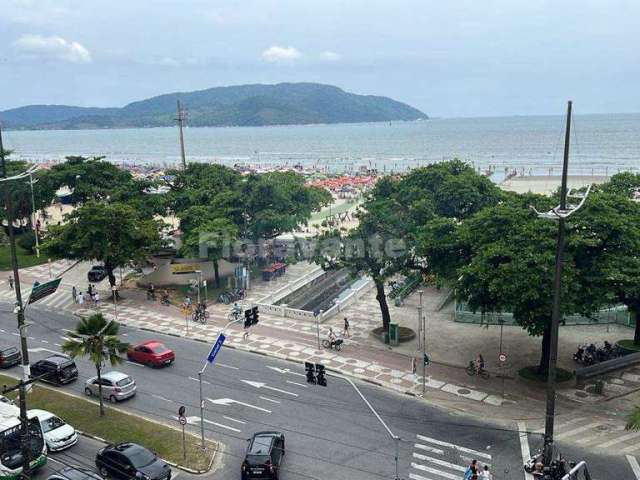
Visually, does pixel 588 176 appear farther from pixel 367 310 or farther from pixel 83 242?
pixel 83 242

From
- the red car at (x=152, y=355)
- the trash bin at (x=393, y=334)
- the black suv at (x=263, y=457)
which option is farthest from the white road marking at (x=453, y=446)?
the red car at (x=152, y=355)

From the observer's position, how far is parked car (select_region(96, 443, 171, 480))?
23297 mm

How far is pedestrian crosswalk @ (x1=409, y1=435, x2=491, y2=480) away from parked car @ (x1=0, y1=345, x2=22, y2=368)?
2425 centimetres

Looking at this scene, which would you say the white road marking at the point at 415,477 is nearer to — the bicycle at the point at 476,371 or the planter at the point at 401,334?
the bicycle at the point at 476,371

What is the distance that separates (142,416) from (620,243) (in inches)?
987

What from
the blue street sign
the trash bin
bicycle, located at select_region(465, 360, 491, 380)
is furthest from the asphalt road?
the trash bin

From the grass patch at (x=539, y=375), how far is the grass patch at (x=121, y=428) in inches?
683

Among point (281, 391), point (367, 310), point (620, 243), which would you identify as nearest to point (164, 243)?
point (367, 310)

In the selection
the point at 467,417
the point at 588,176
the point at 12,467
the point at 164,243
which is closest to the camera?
the point at 12,467

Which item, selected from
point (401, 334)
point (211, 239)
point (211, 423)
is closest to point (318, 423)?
point (211, 423)

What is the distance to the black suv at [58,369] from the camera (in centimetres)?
3344

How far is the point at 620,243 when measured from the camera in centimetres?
3088

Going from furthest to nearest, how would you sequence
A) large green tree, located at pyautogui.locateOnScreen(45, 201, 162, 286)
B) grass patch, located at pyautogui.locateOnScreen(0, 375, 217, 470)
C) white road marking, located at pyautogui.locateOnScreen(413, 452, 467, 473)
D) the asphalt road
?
large green tree, located at pyautogui.locateOnScreen(45, 201, 162, 286)
grass patch, located at pyautogui.locateOnScreen(0, 375, 217, 470)
the asphalt road
white road marking, located at pyautogui.locateOnScreen(413, 452, 467, 473)

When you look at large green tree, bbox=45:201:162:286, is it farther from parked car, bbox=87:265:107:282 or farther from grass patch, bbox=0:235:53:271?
grass patch, bbox=0:235:53:271
